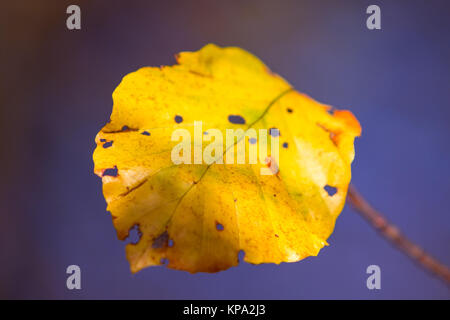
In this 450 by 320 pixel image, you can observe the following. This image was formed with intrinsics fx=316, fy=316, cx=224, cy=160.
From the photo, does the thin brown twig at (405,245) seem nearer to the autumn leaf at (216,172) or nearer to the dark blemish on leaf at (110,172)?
the autumn leaf at (216,172)

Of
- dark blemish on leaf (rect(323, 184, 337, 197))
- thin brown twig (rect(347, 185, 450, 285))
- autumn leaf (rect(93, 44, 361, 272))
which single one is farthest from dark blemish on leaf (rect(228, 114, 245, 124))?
thin brown twig (rect(347, 185, 450, 285))

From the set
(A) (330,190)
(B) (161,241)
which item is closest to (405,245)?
(A) (330,190)

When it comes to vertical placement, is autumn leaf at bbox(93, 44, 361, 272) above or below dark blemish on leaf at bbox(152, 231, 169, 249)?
above

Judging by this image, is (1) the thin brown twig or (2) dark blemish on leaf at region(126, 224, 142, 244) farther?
(1) the thin brown twig

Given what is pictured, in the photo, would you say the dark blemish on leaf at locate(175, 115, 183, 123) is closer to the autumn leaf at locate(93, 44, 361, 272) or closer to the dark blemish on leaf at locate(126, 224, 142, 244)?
the autumn leaf at locate(93, 44, 361, 272)

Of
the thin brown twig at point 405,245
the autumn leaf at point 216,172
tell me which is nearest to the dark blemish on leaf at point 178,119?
the autumn leaf at point 216,172

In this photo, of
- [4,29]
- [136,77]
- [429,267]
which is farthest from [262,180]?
[4,29]

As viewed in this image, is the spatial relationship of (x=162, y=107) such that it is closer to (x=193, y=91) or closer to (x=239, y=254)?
(x=193, y=91)

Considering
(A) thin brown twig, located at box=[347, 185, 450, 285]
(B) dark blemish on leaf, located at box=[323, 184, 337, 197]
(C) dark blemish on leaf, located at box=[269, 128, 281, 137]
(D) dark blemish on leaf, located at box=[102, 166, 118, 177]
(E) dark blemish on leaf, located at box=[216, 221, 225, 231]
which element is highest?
(C) dark blemish on leaf, located at box=[269, 128, 281, 137]
